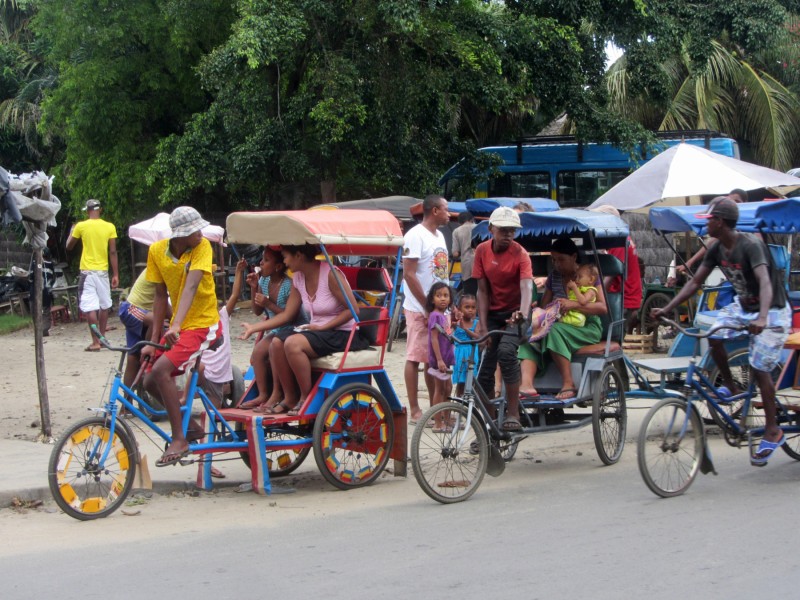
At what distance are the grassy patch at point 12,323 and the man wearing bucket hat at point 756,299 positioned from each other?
1493cm

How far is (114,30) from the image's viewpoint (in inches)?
706

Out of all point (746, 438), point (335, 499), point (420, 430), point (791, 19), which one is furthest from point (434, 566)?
point (791, 19)

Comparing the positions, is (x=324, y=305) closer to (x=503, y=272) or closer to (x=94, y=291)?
(x=503, y=272)

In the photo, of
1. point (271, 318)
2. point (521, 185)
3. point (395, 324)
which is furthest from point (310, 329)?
point (521, 185)

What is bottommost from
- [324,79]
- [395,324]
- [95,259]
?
[395,324]

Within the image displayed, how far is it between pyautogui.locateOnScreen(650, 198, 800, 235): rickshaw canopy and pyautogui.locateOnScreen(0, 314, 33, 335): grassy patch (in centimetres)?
1315

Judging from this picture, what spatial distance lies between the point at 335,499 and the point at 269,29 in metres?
9.64

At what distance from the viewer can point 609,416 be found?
798 cm

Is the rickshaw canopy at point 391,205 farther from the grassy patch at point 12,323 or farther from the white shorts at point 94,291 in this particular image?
the grassy patch at point 12,323

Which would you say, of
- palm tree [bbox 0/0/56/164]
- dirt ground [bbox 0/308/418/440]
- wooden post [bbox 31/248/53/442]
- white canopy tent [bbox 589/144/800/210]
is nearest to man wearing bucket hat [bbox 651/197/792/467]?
dirt ground [bbox 0/308/418/440]

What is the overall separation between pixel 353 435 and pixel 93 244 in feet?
26.4

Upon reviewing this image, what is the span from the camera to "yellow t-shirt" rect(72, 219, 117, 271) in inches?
553

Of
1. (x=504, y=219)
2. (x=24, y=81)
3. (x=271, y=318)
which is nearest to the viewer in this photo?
(x=504, y=219)

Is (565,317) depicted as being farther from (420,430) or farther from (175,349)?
(175,349)
